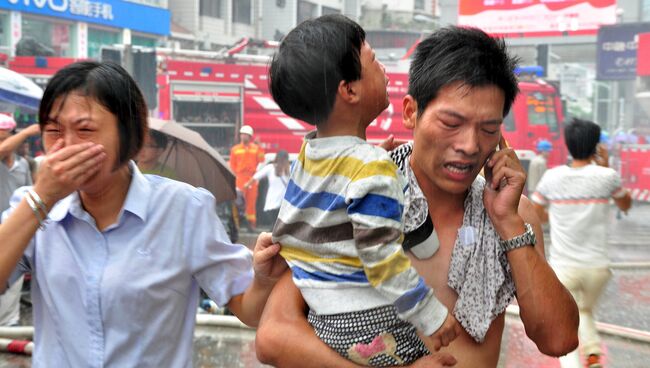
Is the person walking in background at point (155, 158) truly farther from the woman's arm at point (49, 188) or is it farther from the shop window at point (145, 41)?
the shop window at point (145, 41)

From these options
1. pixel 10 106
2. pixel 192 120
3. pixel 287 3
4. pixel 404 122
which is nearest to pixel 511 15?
pixel 287 3

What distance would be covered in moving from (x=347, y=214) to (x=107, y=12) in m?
23.8

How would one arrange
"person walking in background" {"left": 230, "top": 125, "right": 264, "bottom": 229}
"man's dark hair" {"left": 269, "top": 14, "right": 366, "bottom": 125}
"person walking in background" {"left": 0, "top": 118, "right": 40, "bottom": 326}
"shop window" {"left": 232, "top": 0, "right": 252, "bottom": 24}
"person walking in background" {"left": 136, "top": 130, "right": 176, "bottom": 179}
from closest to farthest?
"man's dark hair" {"left": 269, "top": 14, "right": 366, "bottom": 125} < "person walking in background" {"left": 136, "top": 130, "right": 176, "bottom": 179} < "person walking in background" {"left": 0, "top": 118, "right": 40, "bottom": 326} < "person walking in background" {"left": 230, "top": 125, "right": 264, "bottom": 229} < "shop window" {"left": 232, "top": 0, "right": 252, "bottom": 24}

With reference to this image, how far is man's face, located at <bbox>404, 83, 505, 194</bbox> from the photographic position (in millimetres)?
1836

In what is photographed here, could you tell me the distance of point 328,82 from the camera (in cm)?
183

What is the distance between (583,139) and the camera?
5.34 m

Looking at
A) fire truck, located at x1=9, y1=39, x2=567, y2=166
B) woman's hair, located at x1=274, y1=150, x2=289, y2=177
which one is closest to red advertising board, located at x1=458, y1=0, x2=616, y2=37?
fire truck, located at x1=9, y1=39, x2=567, y2=166

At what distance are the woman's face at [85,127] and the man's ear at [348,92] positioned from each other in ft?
1.86

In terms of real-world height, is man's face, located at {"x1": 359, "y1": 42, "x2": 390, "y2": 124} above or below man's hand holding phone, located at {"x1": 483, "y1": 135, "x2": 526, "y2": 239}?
above

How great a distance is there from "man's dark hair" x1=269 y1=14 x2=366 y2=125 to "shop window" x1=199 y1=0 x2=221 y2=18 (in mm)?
25647

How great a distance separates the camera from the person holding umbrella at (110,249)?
1953 mm

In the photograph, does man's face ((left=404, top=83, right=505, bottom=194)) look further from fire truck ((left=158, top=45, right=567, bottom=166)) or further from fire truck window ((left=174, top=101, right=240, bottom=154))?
fire truck window ((left=174, top=101, right=240, bottom=154))

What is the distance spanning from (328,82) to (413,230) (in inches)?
15.1

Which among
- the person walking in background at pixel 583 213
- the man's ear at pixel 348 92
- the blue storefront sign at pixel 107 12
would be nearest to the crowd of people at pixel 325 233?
the man's ear at pixel 348 92
